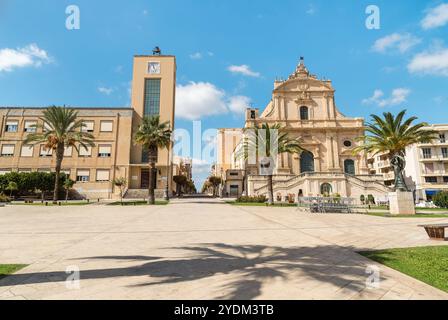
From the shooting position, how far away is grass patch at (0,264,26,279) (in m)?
3.91

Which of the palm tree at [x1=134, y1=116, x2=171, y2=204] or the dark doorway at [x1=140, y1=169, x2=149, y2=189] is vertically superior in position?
the palm tree at [x1=134, y1=116, x2=171, y2=204]

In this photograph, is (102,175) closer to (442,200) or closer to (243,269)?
(243,269)

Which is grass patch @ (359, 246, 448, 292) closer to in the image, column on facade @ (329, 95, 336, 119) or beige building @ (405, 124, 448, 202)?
column on facade @ (329, 95, 336, 119)

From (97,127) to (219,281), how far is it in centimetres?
4305

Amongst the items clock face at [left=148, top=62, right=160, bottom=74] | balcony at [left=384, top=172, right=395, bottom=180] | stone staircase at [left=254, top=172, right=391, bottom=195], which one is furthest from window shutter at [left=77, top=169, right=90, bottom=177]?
balcony at [left=384, top=172, right=395, bottom=180]

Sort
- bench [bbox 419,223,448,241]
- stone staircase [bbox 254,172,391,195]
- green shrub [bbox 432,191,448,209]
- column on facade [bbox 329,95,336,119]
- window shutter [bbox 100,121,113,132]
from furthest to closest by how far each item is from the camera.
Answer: column on facade [bbox 329,95,336,119] < window shutter [bbox 100,121,113,132] < stone staircase [bbox 254,172,391,195] < green shrub [bbox 432,191,448,209] < bench [bbox 419,223,448,241]

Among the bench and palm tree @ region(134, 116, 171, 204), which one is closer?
the bench

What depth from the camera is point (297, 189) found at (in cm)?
3388

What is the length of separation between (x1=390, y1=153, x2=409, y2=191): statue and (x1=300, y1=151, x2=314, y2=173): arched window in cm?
2438

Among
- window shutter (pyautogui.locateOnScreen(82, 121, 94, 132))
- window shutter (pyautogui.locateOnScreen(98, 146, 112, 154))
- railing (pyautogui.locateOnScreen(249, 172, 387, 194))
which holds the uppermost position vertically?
window shutter (pyautogui.locateOnScreen(82, 121, 94, 132))

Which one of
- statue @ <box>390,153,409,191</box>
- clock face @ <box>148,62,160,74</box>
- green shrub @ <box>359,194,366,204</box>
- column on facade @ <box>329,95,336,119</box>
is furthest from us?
clock face @ <box>148,62,160,74</box>

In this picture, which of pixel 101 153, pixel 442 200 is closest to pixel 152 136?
pixel 101 153
